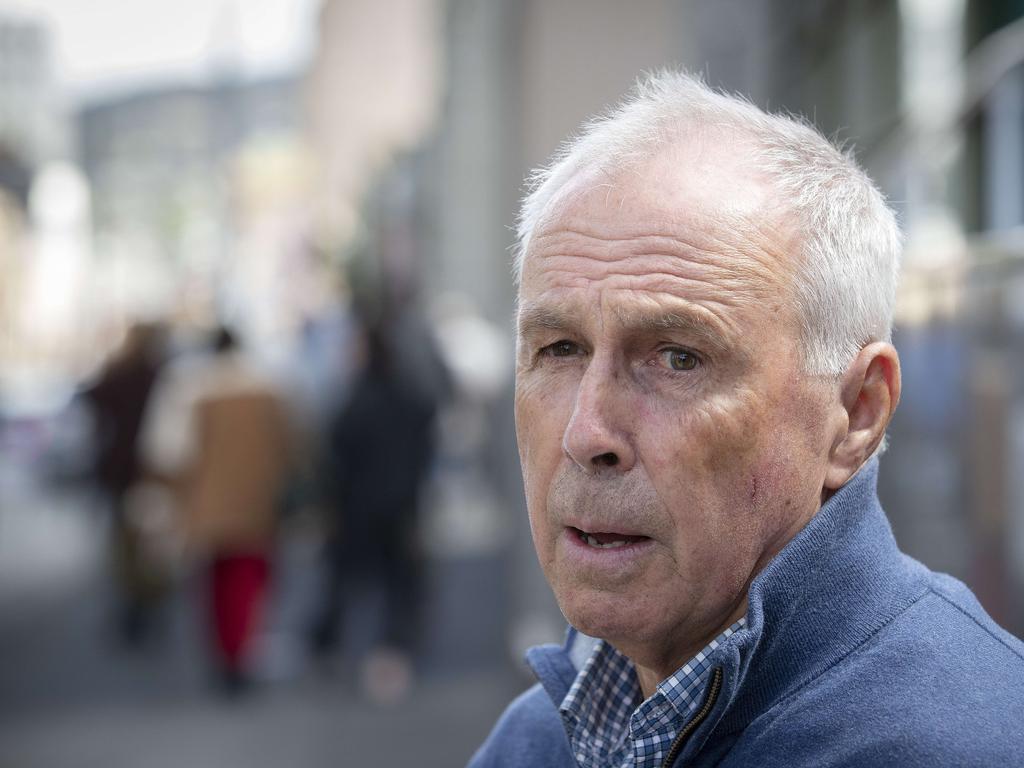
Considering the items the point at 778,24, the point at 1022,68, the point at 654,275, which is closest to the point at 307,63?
the point at 778,24

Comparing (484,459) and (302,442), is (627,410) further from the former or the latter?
(484,459)

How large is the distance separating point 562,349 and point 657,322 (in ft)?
0.49

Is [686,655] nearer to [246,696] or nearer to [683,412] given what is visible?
[683,412]

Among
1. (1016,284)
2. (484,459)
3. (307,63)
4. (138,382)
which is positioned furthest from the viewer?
(307,63)

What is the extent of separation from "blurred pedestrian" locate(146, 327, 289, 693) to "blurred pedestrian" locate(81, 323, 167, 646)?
107cm

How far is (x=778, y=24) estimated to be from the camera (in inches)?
772

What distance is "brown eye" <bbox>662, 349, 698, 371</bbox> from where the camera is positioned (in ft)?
5.07

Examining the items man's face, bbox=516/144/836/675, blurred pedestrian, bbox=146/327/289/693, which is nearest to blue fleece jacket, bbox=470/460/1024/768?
man's face, bbox=516/144/836/675

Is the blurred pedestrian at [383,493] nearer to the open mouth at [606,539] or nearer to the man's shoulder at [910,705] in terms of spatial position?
the open mouth at [606,539]

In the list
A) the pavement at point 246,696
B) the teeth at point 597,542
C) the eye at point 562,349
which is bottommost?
the pavement at point 246,696

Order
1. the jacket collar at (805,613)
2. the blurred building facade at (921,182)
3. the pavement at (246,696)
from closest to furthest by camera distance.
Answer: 1. the jacket collar at (805,613)
2. the blurred building facade at (921,182)
3. the pavement at (246,696)

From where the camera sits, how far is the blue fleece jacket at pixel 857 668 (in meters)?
1.31

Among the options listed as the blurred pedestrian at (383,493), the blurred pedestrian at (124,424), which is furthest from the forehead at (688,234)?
the blurred pedestrian at (124,424)

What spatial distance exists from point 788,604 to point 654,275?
1.33ft
